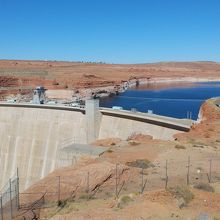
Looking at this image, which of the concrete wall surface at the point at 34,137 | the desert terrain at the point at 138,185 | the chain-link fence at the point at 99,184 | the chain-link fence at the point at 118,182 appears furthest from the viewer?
the concrete wall surface at the point at 34,137

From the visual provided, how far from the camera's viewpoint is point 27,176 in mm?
35938

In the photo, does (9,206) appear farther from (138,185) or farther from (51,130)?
(51,130)

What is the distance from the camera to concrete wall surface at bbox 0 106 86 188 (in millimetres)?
35312

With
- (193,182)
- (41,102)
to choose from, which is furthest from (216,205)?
(41,102)

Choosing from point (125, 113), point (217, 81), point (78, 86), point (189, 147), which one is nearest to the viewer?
point (189, 147)

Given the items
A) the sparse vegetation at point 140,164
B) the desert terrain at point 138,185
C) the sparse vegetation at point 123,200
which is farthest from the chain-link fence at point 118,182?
the sparse vegetation at point 123,200

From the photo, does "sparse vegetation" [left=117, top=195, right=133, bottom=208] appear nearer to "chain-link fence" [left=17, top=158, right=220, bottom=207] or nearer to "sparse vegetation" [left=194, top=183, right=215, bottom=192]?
"chain-link fence" [left=17, top=158, right=220, bottom=207]

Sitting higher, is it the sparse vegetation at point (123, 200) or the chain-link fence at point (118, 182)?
the sparse vegetation at point (123, 200)

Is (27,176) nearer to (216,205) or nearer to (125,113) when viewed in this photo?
(125,113)

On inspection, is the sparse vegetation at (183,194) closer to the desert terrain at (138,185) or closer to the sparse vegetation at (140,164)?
the desert terrain at (138,185)

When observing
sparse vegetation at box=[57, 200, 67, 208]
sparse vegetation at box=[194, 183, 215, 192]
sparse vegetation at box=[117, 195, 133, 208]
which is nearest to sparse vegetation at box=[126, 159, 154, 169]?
sparse vegetation at box=[194, 183, 215, 192]

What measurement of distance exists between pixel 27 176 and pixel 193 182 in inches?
884

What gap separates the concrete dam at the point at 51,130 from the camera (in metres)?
31.7

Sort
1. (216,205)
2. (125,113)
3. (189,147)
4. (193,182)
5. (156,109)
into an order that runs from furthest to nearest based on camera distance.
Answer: (156,109), (125,113), (189,147), (193,182), (216,205)
